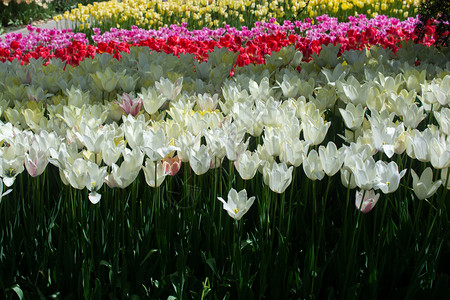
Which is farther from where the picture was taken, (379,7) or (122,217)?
(379,7)

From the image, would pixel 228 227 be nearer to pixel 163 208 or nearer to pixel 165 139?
pixel 163 208

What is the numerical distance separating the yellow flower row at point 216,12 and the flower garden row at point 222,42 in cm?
73

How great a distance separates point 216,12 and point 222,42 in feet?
14.6

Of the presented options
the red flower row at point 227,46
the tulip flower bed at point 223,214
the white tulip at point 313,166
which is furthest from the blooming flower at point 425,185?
the red flower row at point 227,46

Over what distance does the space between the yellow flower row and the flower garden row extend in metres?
0.73

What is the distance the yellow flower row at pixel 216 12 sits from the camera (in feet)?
27.5

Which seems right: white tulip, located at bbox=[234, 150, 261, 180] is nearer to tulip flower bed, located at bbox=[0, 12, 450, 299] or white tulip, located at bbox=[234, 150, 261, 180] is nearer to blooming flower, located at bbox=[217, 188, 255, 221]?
tulip flower bed, located at bbox=[0, 12, 450, 299]

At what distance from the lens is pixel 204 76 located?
318 centimetres

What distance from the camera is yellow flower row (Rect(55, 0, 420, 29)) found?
27.5 feet

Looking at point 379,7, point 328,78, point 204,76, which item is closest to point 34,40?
point 204,76

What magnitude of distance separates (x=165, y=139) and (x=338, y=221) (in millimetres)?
752

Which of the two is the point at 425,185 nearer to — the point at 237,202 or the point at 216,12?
the point at 237,202

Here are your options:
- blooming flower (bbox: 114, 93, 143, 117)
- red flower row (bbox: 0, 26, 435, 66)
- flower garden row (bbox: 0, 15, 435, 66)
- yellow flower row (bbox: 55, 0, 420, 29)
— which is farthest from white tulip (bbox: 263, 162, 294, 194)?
yellow flower row (bbox: 55, 0, 420, 29)

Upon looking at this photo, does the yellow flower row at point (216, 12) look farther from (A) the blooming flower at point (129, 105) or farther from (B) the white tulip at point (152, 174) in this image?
(B) the white tulip at point (152, 174)
